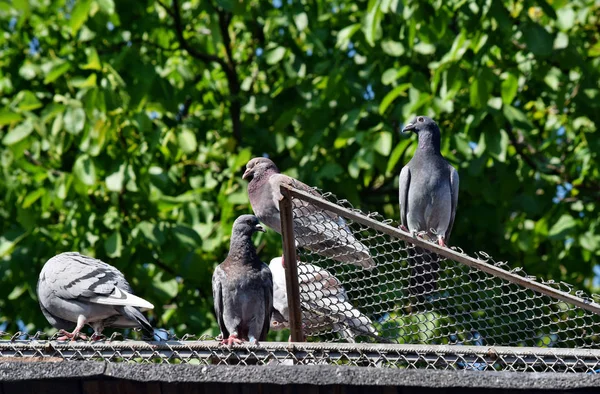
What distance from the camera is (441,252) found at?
427cm

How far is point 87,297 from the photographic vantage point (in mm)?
→ 5895

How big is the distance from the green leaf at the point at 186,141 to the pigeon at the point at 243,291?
2.58 m

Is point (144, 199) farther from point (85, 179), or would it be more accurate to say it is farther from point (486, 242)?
point (486, 242)

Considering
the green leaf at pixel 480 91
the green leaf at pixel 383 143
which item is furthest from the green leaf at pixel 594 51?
the green leaf at pixel 383 143

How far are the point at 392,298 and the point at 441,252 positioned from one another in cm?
97

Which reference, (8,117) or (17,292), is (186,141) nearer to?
(8,117)

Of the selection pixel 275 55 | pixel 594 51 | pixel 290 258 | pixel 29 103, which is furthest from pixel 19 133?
pixel 594 51

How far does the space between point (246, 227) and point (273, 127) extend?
332cm

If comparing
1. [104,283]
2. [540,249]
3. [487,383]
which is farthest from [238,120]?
[487,383]

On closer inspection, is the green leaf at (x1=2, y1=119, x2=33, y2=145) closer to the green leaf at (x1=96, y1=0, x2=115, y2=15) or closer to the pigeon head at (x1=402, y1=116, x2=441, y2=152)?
the green leaf at (x1=96, y1=0, x2=115, y2=15)

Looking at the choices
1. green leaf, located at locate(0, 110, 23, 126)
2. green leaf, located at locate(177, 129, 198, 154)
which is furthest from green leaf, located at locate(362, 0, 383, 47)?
green leaf, located at locate(0, 110, 23, 126)

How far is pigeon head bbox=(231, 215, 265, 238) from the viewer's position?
6465 millimetres

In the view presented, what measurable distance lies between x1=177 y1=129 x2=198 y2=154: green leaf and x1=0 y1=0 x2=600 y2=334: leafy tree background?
0.02 m

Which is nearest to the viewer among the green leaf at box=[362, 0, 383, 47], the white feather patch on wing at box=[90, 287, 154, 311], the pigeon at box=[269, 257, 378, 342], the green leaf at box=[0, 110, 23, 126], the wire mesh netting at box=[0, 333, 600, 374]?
the wire mesh netting at box=[0, 333, 600, 374]
